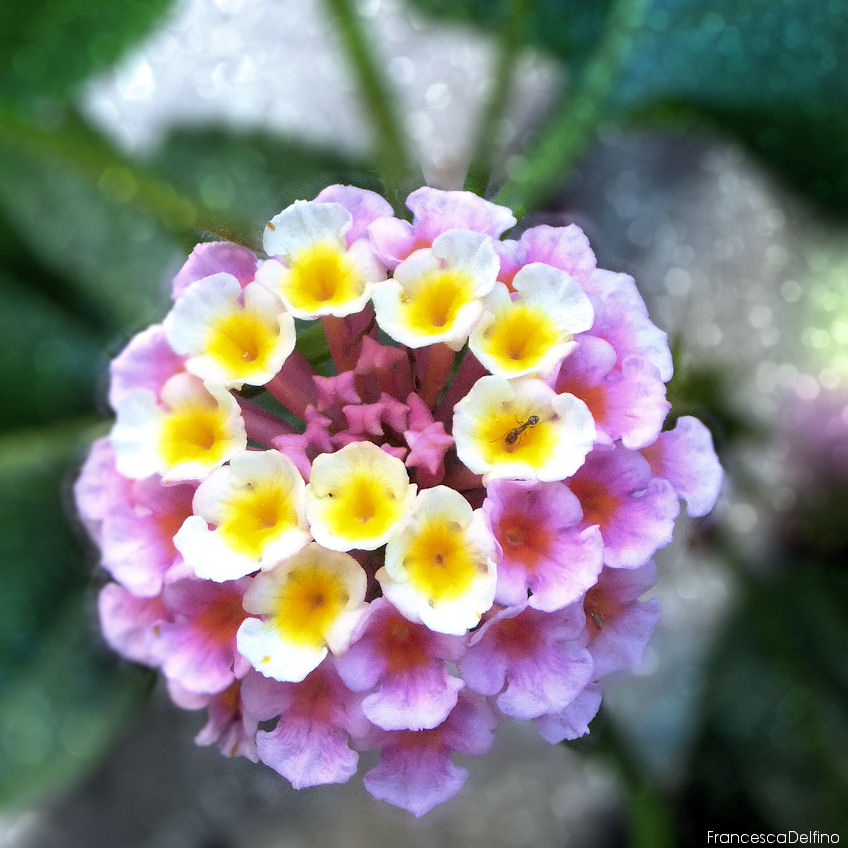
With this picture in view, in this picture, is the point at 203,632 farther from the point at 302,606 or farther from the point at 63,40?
the point at 63,40

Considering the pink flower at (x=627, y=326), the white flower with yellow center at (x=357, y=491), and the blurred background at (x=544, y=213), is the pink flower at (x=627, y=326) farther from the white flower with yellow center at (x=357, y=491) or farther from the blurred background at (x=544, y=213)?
the blurred background at (x=544, y=213)

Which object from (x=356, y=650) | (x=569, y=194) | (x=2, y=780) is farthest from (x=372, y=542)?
(x=569, y=194)

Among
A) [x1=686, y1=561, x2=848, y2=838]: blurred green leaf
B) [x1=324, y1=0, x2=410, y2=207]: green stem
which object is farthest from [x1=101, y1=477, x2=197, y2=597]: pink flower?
[x1=686, y1=561, x2=848, y2=838]: blurred green leaf

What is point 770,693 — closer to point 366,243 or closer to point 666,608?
point 666,608

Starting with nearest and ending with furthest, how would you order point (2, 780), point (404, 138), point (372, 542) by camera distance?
point (372, 542) < point (2, 780) < point (404, 138)

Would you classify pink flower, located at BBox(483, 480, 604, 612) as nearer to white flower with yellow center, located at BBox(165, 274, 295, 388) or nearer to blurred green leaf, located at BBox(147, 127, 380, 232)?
white flower with yellow center, located at BBox(165, 274, 295, 388)

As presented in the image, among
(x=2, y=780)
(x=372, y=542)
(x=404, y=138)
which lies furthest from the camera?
(x=404, y=138)

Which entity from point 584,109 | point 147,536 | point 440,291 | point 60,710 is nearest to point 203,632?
point 147,536
